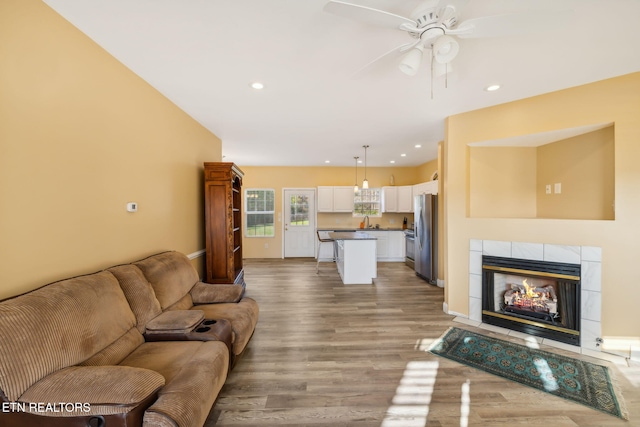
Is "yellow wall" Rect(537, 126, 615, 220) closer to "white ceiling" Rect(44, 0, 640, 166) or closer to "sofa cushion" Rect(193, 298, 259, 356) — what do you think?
"white ceiling" Rect(44, 0, 640, 166)

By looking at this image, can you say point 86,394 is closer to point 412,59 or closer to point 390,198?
point 412,59

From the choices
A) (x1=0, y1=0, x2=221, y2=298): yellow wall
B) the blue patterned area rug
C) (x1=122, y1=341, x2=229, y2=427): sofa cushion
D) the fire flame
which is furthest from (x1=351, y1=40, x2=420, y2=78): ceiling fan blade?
the fire flame

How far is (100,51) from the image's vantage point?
194 centimetres

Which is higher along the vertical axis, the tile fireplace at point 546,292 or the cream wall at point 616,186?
the cream wall at point 616,186

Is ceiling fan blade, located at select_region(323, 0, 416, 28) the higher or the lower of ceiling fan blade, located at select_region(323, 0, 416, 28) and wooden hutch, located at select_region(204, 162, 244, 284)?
the higher

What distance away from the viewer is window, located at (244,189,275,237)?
23.4ft

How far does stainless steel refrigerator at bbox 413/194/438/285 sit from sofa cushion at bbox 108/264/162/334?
4543 mm

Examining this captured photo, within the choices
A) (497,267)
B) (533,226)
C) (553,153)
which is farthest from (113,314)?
(553,153)

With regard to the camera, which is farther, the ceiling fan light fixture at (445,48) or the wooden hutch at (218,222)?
the wooden hutch at (218,222)

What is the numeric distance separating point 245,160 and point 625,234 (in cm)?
647

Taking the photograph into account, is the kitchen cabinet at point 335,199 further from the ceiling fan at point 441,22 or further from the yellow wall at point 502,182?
the ceiling fan at point 441,22

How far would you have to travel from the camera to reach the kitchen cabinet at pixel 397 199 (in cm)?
679

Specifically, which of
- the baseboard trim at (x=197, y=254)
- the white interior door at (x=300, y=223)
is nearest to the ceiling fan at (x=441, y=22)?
the baseboard trim at (x=197, y=254)

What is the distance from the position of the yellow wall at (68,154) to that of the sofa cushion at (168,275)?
0.22 meters
